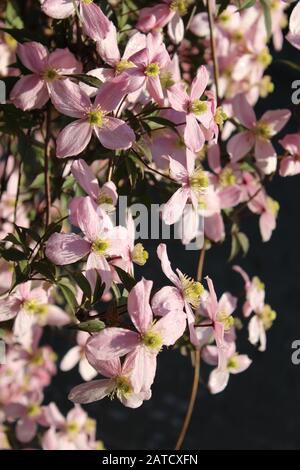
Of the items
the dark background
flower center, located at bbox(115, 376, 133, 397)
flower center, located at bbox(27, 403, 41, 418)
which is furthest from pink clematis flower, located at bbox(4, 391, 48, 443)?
the dark background

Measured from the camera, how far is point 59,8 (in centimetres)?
86

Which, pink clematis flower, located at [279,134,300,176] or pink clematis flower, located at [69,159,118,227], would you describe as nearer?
pink clematis flower, located at [69,159,118,227]

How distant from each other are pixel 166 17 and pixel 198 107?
22cm

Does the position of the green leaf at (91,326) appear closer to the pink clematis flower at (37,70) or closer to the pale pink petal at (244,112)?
the pink clematis flower at (37,70)

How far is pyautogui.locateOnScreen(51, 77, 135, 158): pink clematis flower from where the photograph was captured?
2.74ft

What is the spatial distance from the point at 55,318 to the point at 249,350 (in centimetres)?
160

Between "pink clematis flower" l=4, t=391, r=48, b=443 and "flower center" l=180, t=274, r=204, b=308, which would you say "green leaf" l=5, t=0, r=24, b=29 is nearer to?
"flower center" l=180, t=274, r=204, b=308

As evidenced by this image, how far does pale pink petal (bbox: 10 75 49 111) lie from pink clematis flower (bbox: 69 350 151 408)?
11.4 inches

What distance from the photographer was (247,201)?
1160mm

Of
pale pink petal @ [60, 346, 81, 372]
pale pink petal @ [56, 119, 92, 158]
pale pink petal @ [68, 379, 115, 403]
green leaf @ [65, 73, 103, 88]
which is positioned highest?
green leaf @ [65, 73, 103, 88]

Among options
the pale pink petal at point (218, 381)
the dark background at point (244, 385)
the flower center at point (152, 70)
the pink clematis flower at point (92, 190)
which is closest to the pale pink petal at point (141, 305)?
the pink clematis flower at point (92, 190)

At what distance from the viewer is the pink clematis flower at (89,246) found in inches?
31.7

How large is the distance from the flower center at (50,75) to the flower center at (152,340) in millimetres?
294

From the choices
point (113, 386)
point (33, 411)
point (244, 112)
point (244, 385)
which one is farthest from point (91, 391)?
A: point (244, 385)
